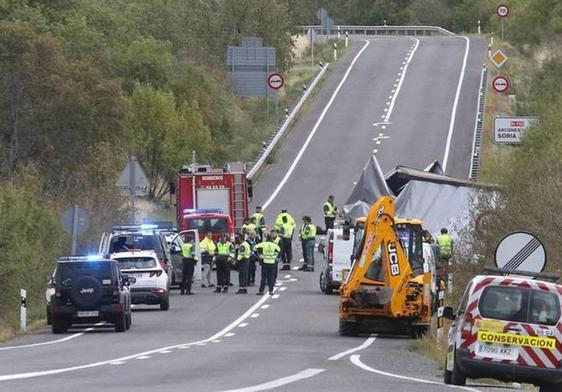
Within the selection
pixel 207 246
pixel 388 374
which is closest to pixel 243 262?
pixel 207 246

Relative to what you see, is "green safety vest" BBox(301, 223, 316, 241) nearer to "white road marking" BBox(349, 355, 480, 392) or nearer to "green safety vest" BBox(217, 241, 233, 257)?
"green safety vest" BBox(217, 241, 233, 257)

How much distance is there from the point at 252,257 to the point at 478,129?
27.0 metres

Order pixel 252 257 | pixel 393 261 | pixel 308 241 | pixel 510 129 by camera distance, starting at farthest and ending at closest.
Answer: pixel 510 129 → pixel 308 241 → pixel 252 257 → pixel 393 261

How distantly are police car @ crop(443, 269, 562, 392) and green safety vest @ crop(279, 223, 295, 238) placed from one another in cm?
2711

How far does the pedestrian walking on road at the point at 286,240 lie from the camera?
49531 mm

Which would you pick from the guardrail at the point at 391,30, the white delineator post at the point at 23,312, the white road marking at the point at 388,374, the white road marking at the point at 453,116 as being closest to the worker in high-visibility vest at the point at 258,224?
the white delineator post at the point at 23,312

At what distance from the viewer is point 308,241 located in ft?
161

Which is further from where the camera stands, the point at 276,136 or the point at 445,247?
the point at 276,136

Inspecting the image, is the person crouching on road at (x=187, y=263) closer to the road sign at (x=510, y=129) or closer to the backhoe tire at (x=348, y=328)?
the backhoe tire at (x=348, y=328)

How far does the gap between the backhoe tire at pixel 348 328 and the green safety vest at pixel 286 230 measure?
50.5 ft

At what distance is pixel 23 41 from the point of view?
56.3 m

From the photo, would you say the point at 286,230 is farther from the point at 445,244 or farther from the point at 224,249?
the point at 445,244

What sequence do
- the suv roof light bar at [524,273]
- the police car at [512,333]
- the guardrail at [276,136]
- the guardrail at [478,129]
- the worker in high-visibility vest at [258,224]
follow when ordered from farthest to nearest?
1. the guardrail at [276,136]
2. the guardrail at [478,129]
3. the worker in high-visibility vest at [258,224]
4. the suv roof light bar at [524,273]
5. the police car at [512,333]

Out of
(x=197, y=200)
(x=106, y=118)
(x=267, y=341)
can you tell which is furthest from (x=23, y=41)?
(x=267, y=341)
